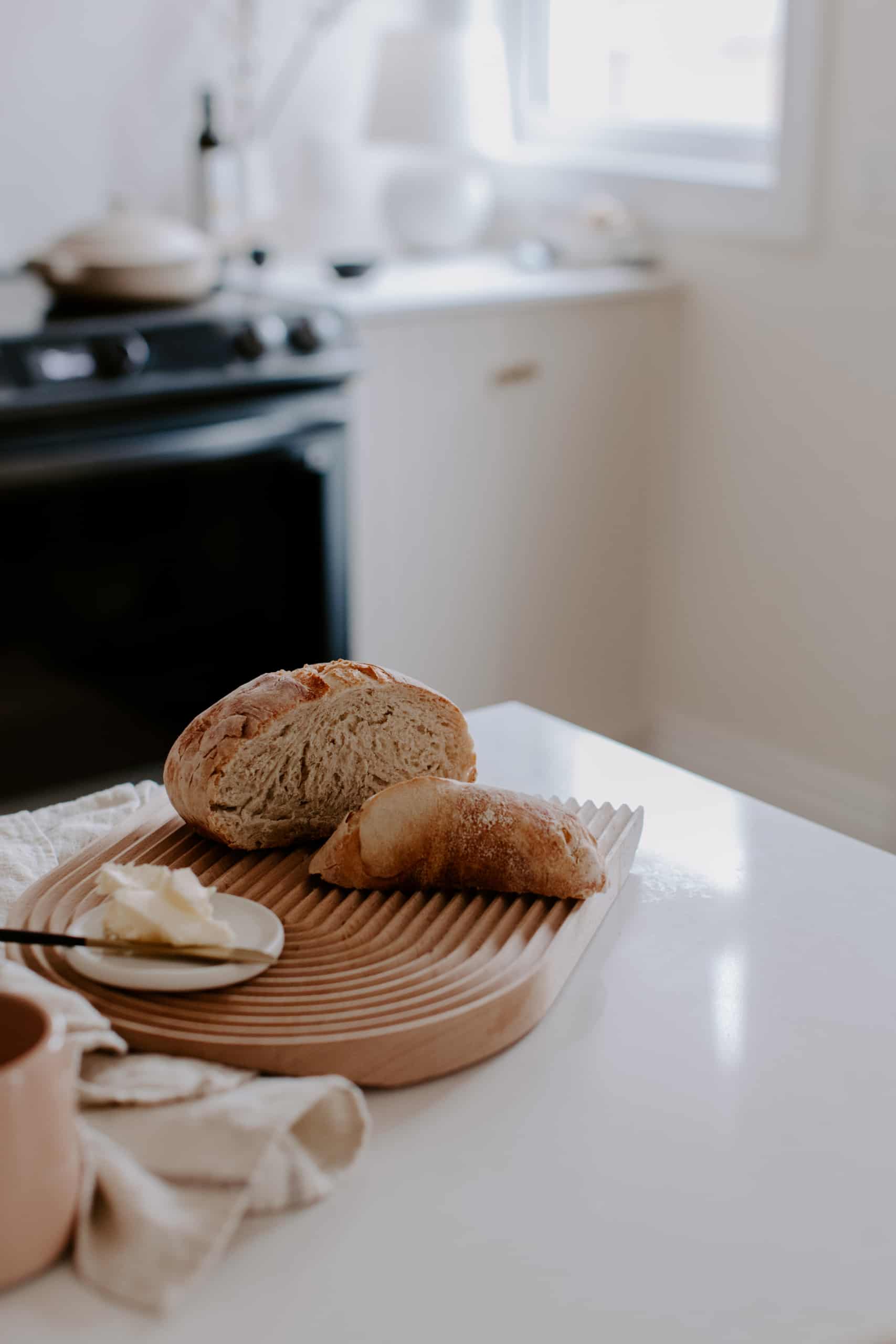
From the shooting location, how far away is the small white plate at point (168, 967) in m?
0.69

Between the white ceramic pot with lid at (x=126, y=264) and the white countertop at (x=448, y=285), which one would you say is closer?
the white ceramic pot with lid at (x=126, y=264)

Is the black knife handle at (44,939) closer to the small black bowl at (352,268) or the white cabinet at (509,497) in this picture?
the white cabinet at (509,497)

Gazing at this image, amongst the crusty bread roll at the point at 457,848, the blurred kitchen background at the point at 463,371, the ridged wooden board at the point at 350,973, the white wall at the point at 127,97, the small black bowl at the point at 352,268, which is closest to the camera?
the ridged wooden board at the point at 350,973

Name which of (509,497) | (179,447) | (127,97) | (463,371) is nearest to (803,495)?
(509,497)

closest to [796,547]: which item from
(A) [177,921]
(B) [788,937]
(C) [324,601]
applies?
(C) [324,601]

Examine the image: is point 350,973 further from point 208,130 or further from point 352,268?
point 208,130

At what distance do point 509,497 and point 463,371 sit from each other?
0.25m

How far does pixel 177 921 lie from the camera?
700mm

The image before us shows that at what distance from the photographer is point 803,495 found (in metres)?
Answer: 2.60

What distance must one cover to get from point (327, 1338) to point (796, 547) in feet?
7.37

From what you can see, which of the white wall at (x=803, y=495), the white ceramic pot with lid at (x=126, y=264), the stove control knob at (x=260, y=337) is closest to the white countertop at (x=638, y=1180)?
the stove control knob at (x=260, y=337)

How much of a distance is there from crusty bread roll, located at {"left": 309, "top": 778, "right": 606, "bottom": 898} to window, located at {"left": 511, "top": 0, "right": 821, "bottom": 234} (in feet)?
6.43

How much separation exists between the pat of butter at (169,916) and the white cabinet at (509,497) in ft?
5.89

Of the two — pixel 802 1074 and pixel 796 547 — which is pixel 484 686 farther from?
pixel 802 1074
